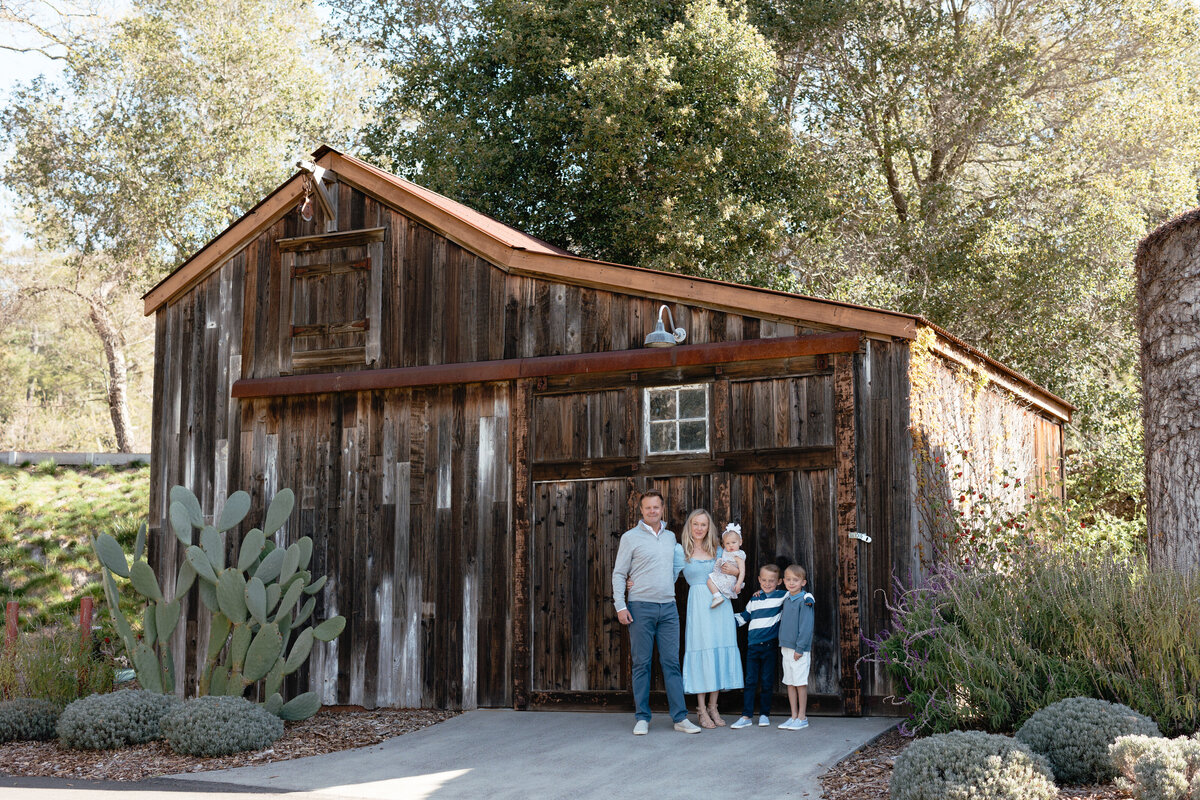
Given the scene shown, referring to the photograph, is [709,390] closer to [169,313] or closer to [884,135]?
[169,313]

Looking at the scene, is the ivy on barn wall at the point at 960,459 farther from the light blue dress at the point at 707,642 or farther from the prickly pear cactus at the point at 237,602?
the prickly pear cactus at the point at 237,602

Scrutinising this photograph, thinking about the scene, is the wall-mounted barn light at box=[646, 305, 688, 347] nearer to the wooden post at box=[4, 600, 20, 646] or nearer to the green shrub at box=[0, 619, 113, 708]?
Answer: the green shrub at box=[0, 619, 113, 708]

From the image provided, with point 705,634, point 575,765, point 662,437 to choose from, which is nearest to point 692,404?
point 662,437

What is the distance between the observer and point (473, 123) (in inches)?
714

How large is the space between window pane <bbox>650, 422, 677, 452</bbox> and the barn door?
0.84 ft

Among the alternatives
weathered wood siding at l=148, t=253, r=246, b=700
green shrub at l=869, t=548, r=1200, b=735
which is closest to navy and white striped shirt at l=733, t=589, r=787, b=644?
green shrub at l=869, t=548, r=1200, b=735

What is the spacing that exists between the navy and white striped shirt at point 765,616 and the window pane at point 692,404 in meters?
1.61

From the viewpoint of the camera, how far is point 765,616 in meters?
8.32

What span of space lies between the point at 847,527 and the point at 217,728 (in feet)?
16.0

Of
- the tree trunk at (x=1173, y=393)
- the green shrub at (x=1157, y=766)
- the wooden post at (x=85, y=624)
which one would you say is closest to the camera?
the green shrub at (x=1157, y=766)

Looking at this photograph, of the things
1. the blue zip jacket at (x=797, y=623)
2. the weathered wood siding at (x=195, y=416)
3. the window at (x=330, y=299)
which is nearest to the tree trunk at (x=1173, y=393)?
the blue zip jacket at (x=797, y=623)

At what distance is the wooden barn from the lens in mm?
8625

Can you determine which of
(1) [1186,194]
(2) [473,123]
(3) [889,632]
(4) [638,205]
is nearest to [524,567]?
(3) [889,632]

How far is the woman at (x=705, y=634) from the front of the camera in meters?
8.29
